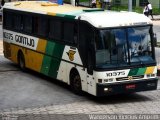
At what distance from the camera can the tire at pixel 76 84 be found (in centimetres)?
1564

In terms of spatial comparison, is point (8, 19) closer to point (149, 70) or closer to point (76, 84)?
point (76, 84)

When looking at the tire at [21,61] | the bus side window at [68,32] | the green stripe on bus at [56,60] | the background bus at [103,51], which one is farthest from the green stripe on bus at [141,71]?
the tire at [21,61]

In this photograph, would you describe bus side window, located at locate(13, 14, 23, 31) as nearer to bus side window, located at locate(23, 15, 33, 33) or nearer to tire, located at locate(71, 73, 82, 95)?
bus side window, located at locate(23, 15, 33, 33)

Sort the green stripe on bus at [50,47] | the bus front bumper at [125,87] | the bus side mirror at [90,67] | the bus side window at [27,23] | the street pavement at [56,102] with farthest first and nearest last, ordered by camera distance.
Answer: the bus side window at [27,23]
the green stripe on bus at [50,47]
the bus side mirror at [90,67]
the bus front bumper at [125,87]
the street pavement at [56,102]

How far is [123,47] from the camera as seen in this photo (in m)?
14.6

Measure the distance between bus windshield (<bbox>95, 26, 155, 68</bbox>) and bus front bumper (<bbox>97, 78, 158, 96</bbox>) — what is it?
522mm

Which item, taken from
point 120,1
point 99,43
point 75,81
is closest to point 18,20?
point 75,81

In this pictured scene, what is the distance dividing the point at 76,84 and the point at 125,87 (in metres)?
1.89

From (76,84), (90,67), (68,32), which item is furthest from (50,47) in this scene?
(90,67)

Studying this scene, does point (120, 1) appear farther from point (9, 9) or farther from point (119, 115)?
point (119, 115)

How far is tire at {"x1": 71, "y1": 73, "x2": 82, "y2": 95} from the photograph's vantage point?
15.6 metres

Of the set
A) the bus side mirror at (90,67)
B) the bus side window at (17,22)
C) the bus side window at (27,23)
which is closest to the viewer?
the bus side mirror at (90,67)

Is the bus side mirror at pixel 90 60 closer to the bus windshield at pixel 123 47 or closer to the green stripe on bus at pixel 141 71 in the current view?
the bus windshield at pixel 123 47

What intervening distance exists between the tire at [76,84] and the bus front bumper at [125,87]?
1400 millimetres
